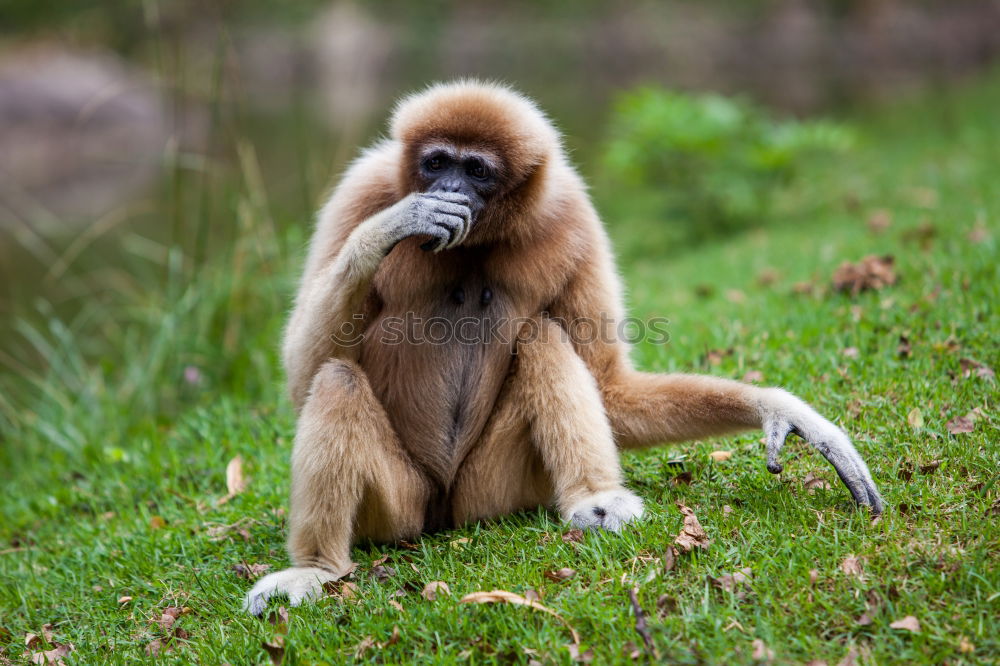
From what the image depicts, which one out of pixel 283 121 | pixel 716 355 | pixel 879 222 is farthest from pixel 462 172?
pixel 283 121

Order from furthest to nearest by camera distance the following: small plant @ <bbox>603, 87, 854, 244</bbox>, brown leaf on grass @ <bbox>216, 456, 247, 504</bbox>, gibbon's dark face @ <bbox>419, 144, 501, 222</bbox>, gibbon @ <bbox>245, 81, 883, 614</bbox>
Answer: small plant @ <bbox>603, 87, 854, 244</bbox> < brown leaf on grass @ <bbox>216, 456, 247, 504</bbox> < gibbon's dark face @ <bbox>419, 144, 501, 222</bbox> < gibbon @ <bbox>245, 81, 883, 614</bbox>

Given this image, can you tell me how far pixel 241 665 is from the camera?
358 centimetres

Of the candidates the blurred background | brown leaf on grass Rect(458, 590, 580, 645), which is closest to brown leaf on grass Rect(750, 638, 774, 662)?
brown leaf on grass Rect(458, 590, 580, 645)

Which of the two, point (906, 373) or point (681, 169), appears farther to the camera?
point (681, 169)

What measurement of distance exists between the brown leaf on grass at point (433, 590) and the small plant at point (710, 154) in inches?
305

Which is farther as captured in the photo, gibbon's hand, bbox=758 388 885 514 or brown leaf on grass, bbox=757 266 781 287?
brown leaf on grass, bbox=757 266 781 287

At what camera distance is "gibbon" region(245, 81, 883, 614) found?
156 inches

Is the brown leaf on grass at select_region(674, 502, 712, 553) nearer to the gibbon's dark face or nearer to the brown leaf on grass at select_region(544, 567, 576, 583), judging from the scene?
the brown leaf on grass at select_region(544, 567, 576, 583)

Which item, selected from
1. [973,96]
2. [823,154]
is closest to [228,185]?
[823,154]

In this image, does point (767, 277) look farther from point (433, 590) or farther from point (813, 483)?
point (433, 590)

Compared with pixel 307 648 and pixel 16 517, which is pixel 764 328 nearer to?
pixel 307 648

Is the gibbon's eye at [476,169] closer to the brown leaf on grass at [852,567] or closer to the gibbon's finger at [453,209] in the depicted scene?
the gibbon's finger at [453,209]

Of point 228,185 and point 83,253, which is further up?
point 228,185

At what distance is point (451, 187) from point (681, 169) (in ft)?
24.2
